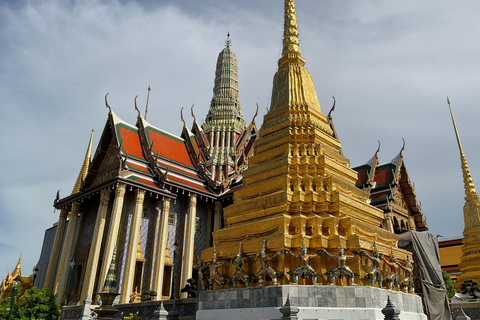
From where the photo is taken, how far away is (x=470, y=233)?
23.9m

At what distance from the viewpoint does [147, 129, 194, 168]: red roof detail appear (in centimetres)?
2395

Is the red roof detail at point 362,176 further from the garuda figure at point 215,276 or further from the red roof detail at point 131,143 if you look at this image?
the garuda figure at point 215,276

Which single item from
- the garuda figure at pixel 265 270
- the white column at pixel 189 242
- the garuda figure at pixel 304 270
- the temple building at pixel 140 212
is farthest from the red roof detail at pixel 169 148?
the garuda figure at pixel 304 270

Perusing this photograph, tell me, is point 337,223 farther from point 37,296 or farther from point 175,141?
point 175,141

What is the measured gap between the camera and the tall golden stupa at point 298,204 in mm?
9930

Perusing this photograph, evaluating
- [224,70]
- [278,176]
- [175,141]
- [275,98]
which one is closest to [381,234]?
[278,176]

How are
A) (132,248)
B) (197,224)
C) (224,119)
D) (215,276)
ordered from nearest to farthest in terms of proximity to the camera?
1. (215,276)
2. (132,248)
3. (197,224)
4. (224,119)

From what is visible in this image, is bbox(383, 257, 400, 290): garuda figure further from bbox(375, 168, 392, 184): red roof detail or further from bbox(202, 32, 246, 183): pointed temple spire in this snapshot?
bbox(202, 32, 246, 183): pointed temple spire

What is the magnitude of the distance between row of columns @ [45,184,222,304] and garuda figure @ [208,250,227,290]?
28.1 ft

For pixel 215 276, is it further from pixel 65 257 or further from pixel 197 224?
pixel 65 257

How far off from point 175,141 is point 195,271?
27.8ft

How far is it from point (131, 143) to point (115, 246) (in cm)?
629

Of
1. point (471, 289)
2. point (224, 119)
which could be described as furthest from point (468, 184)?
point (224, 119)

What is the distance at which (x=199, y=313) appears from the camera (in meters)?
10.6
